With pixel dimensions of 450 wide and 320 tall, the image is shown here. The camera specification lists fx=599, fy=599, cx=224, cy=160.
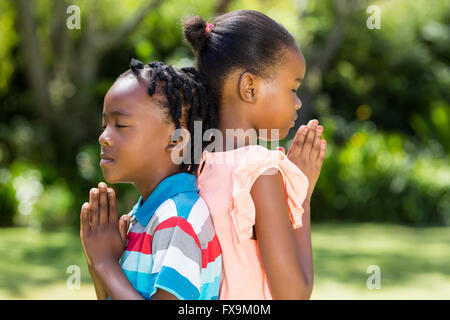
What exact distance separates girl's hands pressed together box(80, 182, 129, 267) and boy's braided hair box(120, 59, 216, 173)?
26cm

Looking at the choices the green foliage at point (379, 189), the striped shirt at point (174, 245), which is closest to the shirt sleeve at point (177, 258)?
the striped shirt at point (174, 245)

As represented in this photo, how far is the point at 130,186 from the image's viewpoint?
9227mm

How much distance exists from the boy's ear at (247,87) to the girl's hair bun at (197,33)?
8.5 inches

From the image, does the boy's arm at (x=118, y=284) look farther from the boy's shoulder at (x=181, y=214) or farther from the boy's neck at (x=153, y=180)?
the boy's neck at (x=153, y=180)

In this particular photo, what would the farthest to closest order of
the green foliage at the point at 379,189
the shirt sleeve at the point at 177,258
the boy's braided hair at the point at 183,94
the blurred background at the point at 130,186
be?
the green foliage at the point at 379,189, the blurred background at the point at 130,186, the boy's braided hair at the point at 183,94, the shirt sleeve at the point at 177,258

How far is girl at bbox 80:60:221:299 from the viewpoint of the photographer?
1.65m

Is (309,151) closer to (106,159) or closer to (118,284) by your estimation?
(106,159)

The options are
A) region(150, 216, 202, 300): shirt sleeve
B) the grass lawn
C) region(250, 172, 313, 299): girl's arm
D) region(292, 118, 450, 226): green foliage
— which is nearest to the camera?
region(150, 216, 202, 300): shirt sleeve

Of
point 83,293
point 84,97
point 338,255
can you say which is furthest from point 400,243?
point 84,97

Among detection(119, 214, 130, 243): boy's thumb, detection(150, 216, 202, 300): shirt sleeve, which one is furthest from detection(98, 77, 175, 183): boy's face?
detection(150, 216, 202, 300): shirt sleeve

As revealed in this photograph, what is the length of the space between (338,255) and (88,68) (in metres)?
6.10

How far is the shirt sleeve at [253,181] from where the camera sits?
1.77 metres

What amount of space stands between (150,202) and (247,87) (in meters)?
0.49

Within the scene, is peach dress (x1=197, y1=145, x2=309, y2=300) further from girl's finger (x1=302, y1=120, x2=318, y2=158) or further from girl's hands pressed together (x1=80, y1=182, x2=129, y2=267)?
girl's hands pressed together (x1=80, y1=182, x2=129, y2=267)
